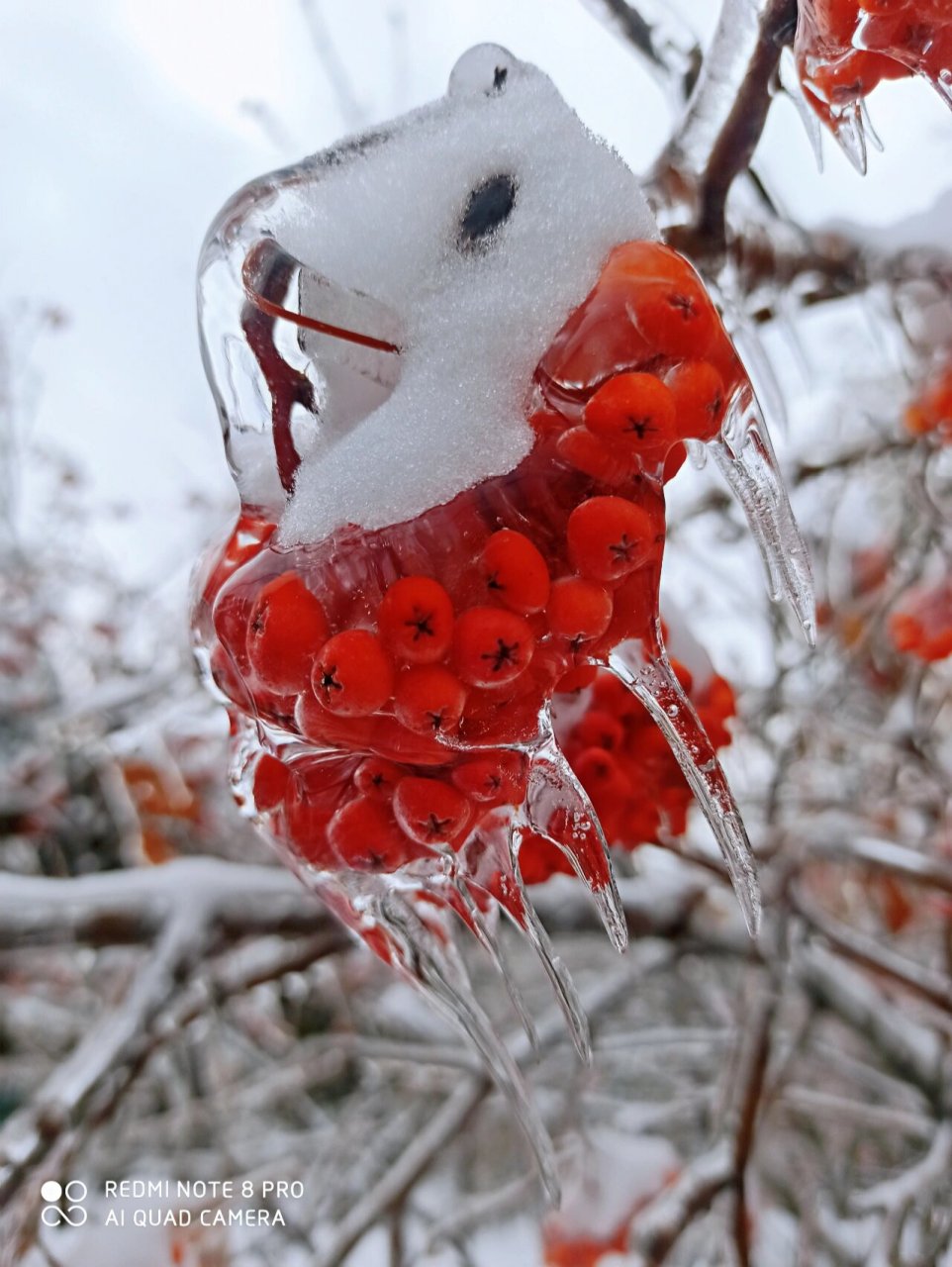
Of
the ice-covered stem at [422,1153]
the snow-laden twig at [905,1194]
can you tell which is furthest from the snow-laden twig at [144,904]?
the snow-laden twig at [905,1194]

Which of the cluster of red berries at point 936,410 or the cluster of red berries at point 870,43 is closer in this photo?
the cluster of red berries at point 870,43

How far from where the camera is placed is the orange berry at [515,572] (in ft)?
1.54

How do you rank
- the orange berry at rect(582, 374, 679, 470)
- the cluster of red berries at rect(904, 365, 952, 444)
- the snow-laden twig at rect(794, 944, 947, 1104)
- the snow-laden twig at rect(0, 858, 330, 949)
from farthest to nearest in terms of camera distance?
the snow-laden twig at rect(794, 944, 947, 1104), the cluster of red berries at rect(904, 365, 952, 444), the snow-laden twig at rect(0, 858, 330, 949), the orange berry at rect(582, 374, 679, 470)

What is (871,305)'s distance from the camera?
1217 millimetres

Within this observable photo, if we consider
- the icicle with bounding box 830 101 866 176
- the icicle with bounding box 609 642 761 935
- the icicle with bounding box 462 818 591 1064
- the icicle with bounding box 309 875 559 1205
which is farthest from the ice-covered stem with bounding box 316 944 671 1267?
the icicle with bounding box 830 101 866 176

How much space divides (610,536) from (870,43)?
1.19ft

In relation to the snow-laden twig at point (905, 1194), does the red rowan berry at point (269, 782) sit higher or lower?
higher

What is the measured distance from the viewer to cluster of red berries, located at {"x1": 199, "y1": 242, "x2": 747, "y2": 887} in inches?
18.3

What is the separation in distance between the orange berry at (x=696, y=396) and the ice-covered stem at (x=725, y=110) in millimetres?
293

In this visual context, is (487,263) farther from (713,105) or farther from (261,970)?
(261,970)

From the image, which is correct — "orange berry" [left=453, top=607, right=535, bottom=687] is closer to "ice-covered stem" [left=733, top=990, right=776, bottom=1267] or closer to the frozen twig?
the frozen twig

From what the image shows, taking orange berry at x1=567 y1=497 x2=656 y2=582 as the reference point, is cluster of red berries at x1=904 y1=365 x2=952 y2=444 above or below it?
above

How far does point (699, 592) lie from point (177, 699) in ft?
7.77

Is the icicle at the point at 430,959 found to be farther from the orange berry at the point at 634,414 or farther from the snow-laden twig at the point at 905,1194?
the snow-laden twig at the point at 905,1194
